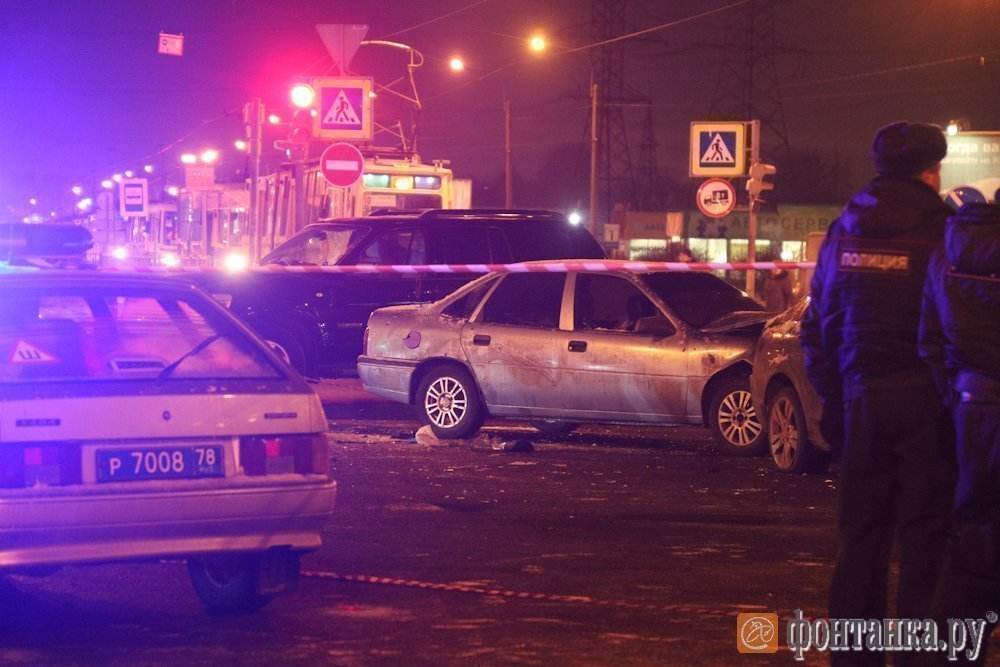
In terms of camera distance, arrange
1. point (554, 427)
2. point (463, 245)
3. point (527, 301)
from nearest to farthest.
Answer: point (527, 301), point (554, 427), point (463, 245)

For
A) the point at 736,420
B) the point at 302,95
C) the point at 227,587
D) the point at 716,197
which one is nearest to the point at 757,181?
the point at 716,197

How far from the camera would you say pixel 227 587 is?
637cm

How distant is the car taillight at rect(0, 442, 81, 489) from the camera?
222 inches

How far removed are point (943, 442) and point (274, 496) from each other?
2.66 metres

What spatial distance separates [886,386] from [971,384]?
0.28m

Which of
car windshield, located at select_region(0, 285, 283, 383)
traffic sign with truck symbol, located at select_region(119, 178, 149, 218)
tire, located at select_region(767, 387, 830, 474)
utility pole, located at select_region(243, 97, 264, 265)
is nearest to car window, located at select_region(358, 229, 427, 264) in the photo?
tire, located at select_region(767, 387, 830, 474)

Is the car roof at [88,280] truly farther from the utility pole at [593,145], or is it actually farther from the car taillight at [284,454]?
the utility pole at [593,145]

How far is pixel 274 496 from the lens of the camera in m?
6.00

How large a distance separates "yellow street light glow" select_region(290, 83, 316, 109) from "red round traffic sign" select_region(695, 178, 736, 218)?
20.0 ft

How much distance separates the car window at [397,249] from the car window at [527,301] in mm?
3914

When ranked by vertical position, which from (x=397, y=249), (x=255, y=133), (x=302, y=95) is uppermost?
(x=302, y=95)

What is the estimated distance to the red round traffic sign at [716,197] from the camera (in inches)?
906

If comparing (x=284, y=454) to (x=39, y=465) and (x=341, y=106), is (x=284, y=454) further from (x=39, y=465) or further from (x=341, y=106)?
(x=341, y=106)

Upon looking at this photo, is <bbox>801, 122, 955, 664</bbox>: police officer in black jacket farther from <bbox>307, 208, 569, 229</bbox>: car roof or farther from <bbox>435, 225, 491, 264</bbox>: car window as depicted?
<bbox>307, 208, 569, 229</bbox>: car roof
